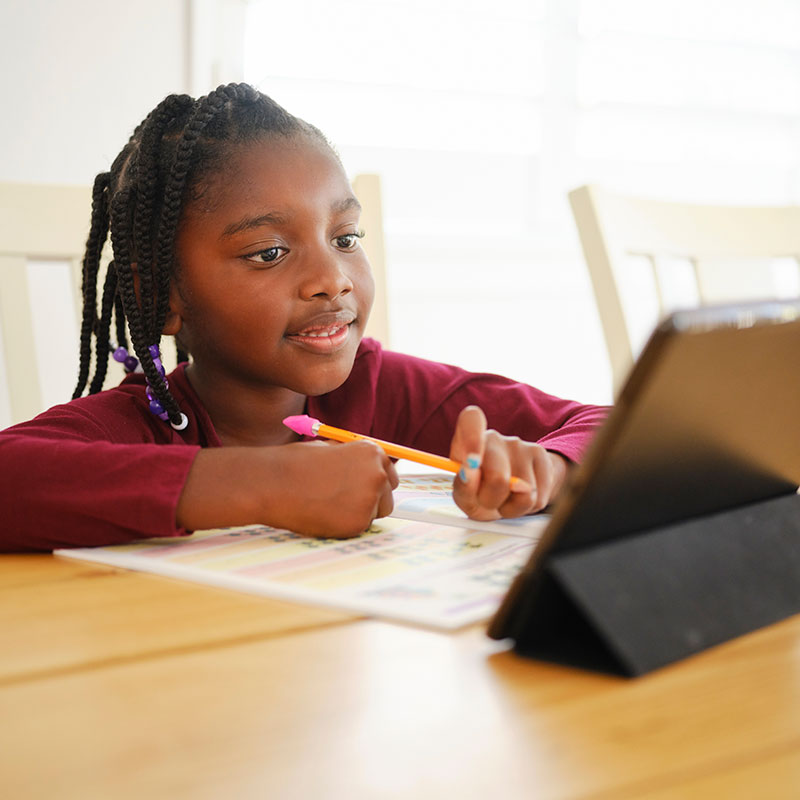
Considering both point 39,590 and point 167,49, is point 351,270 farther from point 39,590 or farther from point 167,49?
point 167,49

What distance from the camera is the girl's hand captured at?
0.66 meters

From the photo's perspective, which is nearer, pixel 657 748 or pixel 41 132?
pixel 657 748

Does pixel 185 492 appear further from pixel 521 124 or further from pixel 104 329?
pixel 521 124

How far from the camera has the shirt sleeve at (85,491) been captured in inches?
26.1

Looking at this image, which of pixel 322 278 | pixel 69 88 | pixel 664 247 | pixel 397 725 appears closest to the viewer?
pixel 397 725

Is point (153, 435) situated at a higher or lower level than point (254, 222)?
lower

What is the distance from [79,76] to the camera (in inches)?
75.2

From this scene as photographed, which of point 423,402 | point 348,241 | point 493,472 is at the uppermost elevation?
point 348,241

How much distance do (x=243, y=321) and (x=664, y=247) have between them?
54cm

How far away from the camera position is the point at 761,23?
2.88 meters

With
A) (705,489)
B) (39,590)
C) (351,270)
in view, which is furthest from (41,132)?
(705,489)

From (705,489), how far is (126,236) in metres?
0.76

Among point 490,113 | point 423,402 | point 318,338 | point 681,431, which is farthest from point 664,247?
point 490,113

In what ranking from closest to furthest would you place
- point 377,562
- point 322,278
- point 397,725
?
point 397,725 → point 377,562 → point 322,278
